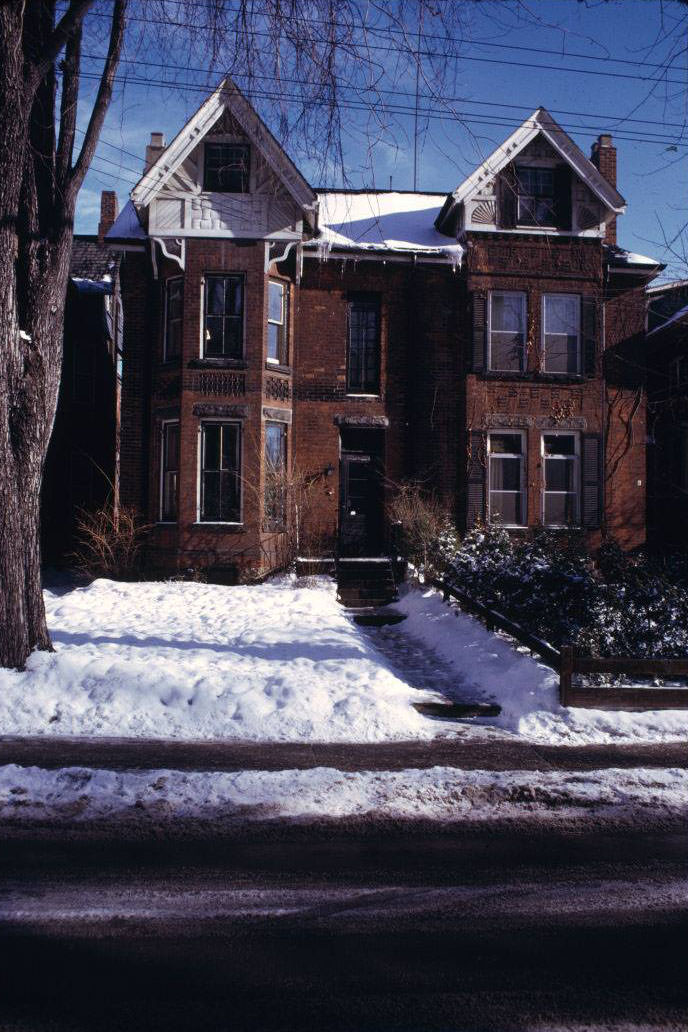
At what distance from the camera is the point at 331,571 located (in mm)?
17578

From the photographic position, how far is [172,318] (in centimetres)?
1897

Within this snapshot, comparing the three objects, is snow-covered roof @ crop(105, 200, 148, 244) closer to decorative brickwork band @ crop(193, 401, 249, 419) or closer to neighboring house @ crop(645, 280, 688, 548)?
decorative brickwork band @ crop(193, 401, 249, 419)

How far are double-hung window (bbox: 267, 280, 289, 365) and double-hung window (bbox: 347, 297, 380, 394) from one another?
1827mm

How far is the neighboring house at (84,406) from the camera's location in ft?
76.1

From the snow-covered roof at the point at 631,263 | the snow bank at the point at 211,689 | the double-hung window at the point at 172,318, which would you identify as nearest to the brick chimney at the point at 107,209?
the double-hung window at the point at 172,318

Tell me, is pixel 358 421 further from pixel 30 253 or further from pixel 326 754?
pixel 326 754

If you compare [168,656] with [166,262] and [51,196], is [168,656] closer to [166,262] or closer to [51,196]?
[51,196]

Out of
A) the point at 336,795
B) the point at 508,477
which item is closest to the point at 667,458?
the point at 508,477

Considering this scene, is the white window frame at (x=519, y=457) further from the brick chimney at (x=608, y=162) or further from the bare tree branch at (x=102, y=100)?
the bare tree branch at (x=102, y=100)

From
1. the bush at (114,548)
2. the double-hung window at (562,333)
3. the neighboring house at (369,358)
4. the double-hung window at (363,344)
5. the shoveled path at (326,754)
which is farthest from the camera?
the double-hung window at (363,344)

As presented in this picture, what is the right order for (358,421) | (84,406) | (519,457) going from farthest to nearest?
1. (84,406)
2. (519,457)
3. (358,421)

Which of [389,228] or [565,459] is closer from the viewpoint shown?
[565,459]

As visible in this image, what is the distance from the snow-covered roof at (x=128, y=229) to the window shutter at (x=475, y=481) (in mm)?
9663

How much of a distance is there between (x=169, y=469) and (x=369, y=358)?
19.5 feet
